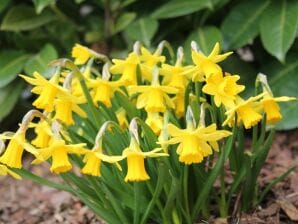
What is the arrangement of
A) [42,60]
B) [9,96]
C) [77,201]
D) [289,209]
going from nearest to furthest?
1. [289,209]
2. [77,201]
3. [42,60]
4. [9,96]

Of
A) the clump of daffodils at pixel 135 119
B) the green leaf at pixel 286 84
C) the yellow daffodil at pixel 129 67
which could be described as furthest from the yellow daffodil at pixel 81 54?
the green leaf at pixel 286 84

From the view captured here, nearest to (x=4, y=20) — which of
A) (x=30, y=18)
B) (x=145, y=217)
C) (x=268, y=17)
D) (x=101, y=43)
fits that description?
(x=30, y=18)

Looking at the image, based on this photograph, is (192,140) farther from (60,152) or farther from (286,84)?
(286,84)

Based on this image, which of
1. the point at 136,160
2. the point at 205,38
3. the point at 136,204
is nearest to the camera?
the point at 136,160

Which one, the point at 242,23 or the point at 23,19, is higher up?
the point at 23,19

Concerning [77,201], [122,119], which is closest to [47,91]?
[122,119]

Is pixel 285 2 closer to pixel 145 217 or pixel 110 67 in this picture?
pixel 110 67

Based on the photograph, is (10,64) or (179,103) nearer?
(179,103)
